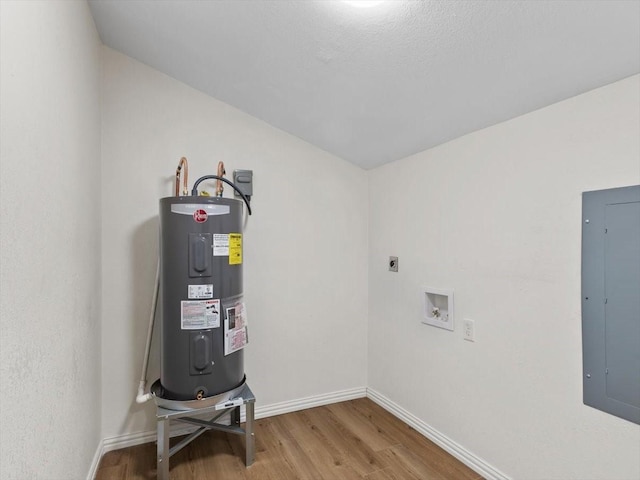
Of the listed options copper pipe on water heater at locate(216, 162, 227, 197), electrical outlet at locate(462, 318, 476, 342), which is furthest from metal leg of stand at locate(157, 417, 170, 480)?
electrical outlet at locate(462, 318, 476, 342)

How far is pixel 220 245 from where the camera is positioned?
1.98 meters

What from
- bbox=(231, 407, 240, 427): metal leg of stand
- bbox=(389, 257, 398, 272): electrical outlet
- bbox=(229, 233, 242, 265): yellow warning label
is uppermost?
bbox=(229, 233, 242, 265): yellow warning label

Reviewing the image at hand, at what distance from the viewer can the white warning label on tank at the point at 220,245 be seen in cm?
196

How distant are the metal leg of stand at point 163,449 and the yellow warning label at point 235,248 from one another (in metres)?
0.90

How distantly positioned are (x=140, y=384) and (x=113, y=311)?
48cm

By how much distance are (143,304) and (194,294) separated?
60 centimetres

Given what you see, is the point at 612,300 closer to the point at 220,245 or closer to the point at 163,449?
the point at 220,245

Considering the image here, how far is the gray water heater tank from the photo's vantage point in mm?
1929

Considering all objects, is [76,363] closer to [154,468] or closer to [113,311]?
[113,311]

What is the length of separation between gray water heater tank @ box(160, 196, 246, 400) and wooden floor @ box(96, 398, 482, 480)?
18.8 inches

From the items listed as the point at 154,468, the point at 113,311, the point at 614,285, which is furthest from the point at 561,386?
the point at 113,311

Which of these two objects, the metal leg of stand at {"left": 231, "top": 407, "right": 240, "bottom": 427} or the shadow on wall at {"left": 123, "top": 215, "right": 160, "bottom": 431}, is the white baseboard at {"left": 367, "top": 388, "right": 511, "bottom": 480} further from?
the shadow on wall at {"left": 123, "top": 215, "right": 160, "bottom": 431}

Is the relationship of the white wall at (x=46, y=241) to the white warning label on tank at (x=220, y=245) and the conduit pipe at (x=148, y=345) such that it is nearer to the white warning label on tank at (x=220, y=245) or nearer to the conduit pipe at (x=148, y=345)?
the conduit pipe at (x=148, y=345)

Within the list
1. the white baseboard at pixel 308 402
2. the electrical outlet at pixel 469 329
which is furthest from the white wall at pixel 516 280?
the white baseboard at pixel 308 402
